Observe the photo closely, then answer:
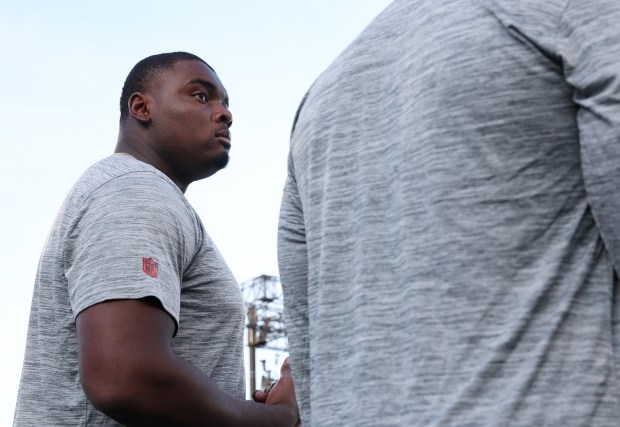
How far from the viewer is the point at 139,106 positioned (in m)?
3.63

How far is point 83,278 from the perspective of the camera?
2.79 metres

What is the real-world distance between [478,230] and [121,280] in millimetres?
1315

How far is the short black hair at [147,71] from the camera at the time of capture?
3.71 m

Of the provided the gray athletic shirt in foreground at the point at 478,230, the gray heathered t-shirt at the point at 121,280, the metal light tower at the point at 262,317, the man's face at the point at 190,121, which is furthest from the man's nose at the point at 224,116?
the metal light tower at the point at 262,317

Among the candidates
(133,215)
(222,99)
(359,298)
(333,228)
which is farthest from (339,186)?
(222,99)

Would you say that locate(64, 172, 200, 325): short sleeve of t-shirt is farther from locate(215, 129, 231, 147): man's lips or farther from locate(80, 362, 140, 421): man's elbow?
locate(215, 129, 231, 147): man's lips

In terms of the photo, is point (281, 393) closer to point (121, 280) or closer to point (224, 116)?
point (121, 280)

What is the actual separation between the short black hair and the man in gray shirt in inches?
16.2

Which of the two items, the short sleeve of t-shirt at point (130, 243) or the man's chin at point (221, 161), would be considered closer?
the short sleeve of t-shirt at point (130, 243)

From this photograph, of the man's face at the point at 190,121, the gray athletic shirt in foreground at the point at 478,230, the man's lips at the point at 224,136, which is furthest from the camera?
the man's lips at the point at 224,136

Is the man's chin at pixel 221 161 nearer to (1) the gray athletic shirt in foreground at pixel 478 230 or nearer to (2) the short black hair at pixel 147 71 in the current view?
(2) the short black hair at pixel 147 71

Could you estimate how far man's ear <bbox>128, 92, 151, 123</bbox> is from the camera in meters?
3.58

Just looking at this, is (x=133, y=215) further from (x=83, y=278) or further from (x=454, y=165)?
(x=454, y=165)

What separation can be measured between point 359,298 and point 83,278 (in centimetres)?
121
